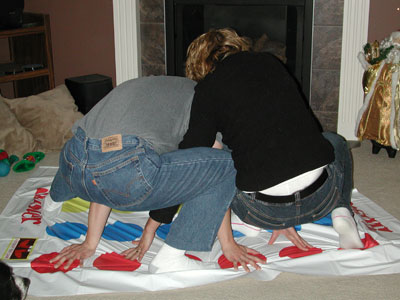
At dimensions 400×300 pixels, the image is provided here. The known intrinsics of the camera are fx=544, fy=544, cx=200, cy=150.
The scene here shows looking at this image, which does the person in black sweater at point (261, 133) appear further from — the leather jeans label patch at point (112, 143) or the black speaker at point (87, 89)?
the black speaker at point (87, 89)

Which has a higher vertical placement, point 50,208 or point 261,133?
point 261,133

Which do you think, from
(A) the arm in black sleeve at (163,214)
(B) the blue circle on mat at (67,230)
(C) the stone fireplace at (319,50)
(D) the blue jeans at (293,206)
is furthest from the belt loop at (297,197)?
(C) the stone fireplace at (319,50)

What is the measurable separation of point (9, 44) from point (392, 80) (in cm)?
242

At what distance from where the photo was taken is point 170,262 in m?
1.67

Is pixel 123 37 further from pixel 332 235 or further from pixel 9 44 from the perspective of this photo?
pixel 332 235

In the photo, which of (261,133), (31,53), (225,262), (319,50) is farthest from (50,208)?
(319,50)

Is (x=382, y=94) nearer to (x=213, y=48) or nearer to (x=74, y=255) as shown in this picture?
(x=213, y=48)

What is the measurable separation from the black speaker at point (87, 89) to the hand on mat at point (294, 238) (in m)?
1.69

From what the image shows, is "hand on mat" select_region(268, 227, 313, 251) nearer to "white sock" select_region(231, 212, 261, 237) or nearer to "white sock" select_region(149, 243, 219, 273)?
"white sock" select_region(231, 212, 261, 237)

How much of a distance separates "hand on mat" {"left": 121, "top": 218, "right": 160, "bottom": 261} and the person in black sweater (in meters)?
0.33

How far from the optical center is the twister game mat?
1.67 meters

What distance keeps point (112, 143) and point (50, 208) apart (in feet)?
2.42

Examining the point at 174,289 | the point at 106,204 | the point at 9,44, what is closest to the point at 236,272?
the point at 174,289

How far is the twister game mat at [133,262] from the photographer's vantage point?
1673 millimetres
